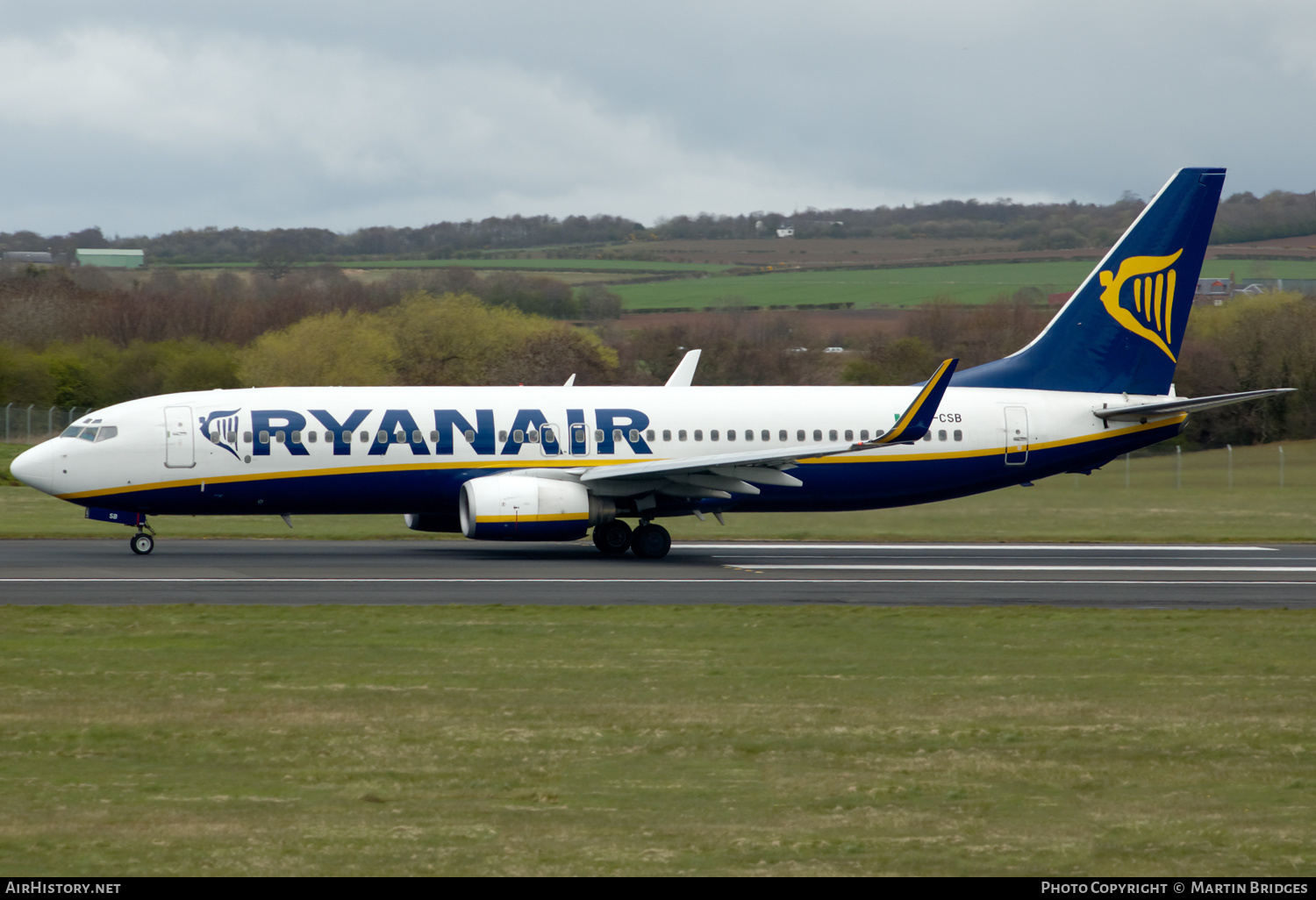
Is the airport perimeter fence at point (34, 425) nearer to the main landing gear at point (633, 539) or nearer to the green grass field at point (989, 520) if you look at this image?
the green grass field at point (989, 520)

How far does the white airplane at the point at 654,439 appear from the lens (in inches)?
1040

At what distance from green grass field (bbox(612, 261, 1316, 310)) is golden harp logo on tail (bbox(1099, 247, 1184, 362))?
241 ft

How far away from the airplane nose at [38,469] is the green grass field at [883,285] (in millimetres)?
83378

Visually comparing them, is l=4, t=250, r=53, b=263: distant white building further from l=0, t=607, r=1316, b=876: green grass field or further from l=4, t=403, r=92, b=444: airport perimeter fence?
l=0, t=607, r=1316, b=876: green grass field

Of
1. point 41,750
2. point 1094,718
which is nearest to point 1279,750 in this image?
point 1094,718

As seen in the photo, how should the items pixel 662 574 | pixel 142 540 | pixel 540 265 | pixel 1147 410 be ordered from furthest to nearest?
pixel 540 265 → pixel 1147 410 → pixel 142 540 → pixel 662 574

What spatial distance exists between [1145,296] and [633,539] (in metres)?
12.2

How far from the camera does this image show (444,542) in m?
30.9

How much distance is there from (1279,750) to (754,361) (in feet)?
202

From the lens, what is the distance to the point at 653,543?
27516 mm

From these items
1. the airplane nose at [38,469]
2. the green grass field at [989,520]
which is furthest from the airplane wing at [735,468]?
the airplane nose at [38,469]

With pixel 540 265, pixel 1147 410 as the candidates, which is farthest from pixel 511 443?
pixel 540 265

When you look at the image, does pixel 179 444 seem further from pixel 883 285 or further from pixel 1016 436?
pixel 883 285

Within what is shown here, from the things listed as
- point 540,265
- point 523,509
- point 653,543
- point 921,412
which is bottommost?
point 653,543
